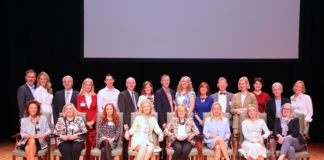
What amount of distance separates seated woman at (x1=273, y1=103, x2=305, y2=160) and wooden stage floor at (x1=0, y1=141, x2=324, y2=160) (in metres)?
1.58

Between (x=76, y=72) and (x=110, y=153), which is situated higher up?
(x=76, y=72)

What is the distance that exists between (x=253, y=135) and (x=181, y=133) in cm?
94

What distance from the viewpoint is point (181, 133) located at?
5.40 m

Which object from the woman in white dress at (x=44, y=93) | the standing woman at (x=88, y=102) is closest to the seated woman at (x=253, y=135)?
the standing woman at (x=88, y=102)

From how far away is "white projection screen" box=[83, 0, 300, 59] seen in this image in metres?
7.53

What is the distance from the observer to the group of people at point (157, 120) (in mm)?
5227

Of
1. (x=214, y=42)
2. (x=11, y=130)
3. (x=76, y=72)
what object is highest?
(x=214, y=42)

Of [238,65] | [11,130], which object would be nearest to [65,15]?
[11,130]

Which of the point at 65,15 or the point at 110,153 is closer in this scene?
the point at 110,153

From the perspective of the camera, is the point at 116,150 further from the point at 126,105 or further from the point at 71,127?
the point at 126,105

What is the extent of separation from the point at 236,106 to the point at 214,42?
6.91 ft

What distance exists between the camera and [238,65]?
7844 mm

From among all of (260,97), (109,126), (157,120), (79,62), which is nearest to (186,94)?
(157,120)

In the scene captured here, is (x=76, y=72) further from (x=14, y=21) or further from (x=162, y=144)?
(x=162, y=144)
